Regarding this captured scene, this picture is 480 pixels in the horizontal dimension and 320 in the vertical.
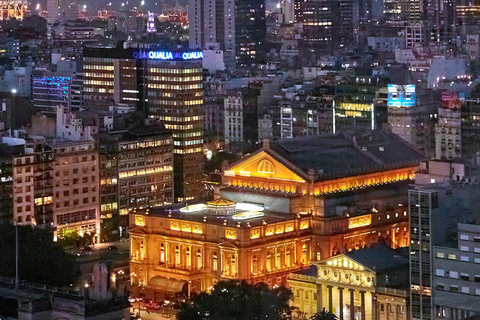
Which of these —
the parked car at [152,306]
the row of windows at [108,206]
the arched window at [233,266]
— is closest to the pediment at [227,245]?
the arched window at [233,266]

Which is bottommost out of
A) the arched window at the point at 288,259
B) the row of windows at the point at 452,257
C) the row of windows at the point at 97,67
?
the arched window at the point at 288,259

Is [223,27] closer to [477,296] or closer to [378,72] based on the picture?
[378,72]

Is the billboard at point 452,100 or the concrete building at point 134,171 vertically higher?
the billboard at point 452,100

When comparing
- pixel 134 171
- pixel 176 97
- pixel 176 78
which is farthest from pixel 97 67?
pixel 134 171

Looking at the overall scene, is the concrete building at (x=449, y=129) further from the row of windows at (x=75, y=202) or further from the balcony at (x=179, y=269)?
the balcony at (x=179, y=269)

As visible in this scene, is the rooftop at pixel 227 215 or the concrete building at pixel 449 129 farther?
the concrete building at pixel 449 129

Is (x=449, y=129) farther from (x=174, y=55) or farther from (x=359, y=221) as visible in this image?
(x=359, y=221)

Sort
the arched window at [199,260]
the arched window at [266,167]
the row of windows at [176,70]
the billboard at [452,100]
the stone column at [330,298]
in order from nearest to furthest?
the stone column at [330,298] → the arched window at [199,260] → the arched window at [266,167] → the row of windows at [176,70] → the billboard at [452,100]
